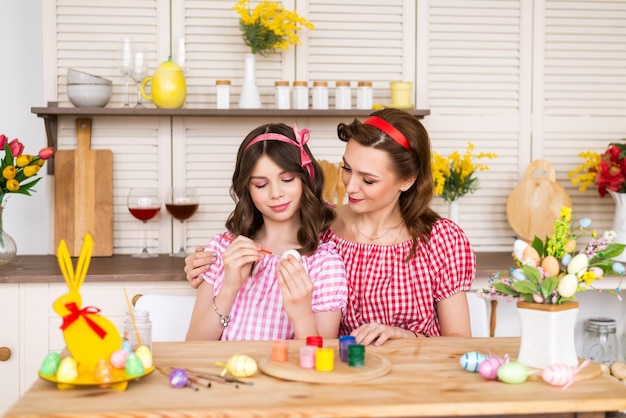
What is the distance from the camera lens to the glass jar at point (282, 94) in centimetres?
329

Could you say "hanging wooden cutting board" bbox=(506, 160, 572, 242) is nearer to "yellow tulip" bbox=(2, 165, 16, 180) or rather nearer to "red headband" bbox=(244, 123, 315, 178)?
"red headband" bbox=(244, 123, 315, 178)


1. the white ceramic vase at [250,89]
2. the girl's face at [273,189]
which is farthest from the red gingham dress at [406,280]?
the white ceramic vase at [250,89]

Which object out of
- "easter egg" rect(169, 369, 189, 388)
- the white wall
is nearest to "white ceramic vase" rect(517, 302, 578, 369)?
"easter egg" rect(169, 369, 189, 388)

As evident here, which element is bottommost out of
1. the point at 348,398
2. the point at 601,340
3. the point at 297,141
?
the point at 601,340

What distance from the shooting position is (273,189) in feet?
7.15

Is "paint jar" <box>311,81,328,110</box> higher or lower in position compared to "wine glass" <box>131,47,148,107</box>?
lower

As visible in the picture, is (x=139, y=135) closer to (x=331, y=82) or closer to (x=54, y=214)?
(x=54, y=214)

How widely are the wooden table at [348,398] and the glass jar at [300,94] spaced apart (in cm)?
180

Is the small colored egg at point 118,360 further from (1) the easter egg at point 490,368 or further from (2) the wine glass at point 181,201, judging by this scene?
(2) the wine glass at point 181,201

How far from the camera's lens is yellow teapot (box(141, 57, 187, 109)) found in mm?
3191

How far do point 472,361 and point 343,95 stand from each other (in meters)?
1.88

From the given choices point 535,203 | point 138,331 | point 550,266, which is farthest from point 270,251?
point 535,203

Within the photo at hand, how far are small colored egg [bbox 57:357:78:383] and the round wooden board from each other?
36cm

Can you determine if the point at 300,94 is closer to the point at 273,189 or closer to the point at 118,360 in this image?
the point at 273,189
